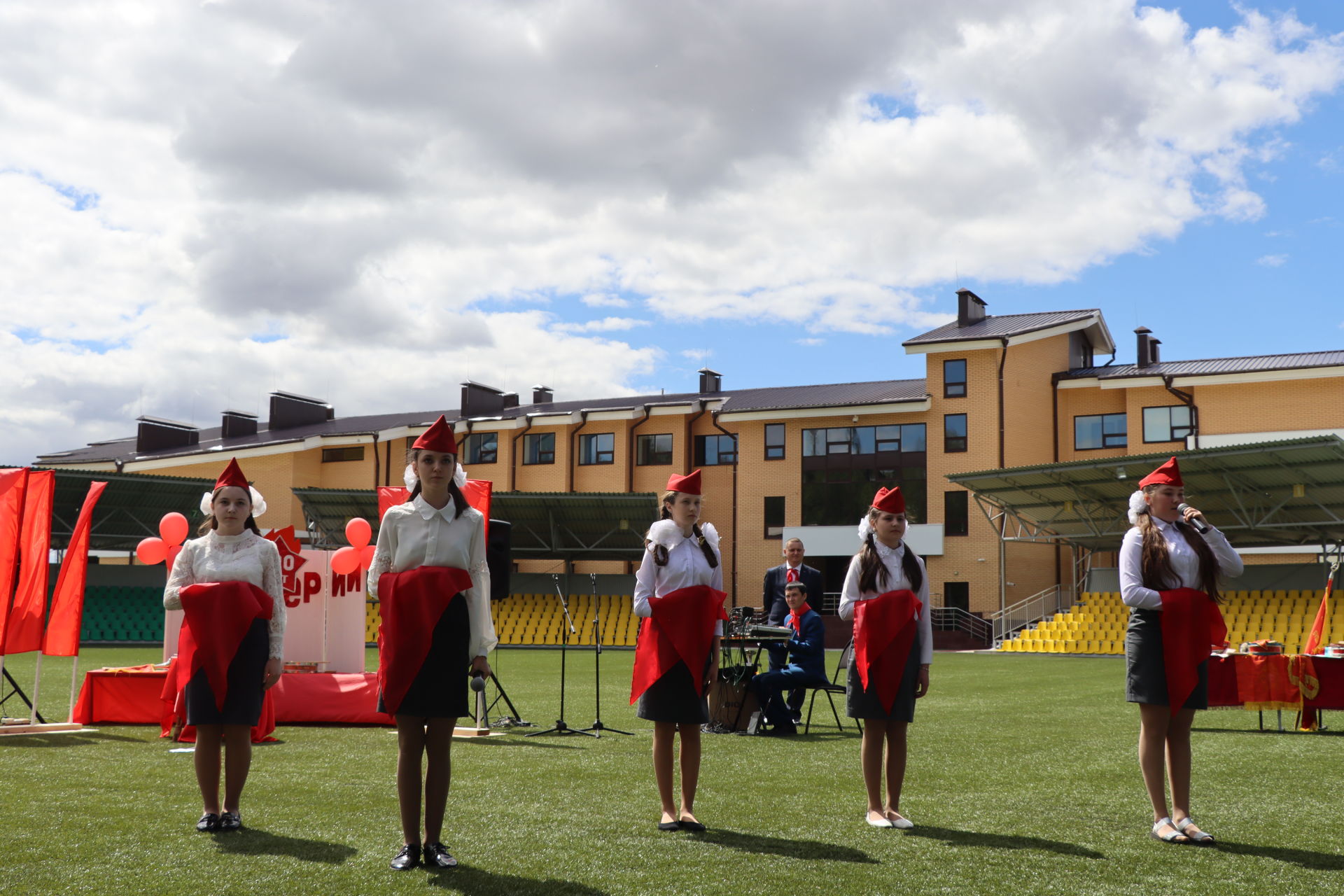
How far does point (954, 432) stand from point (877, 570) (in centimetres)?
3245

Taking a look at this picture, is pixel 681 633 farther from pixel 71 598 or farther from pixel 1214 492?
pixel 1214 492

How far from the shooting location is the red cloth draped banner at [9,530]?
964 centimetres

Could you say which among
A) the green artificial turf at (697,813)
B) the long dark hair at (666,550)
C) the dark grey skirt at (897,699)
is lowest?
the green artificial turf at (697,813)

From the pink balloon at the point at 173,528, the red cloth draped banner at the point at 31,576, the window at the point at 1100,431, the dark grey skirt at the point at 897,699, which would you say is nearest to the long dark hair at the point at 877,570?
the dark grey skirt at the point at 897,699

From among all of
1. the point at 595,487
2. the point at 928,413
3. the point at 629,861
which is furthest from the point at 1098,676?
the point at 595,487

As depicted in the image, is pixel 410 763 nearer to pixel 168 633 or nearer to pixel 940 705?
pixel 168 633

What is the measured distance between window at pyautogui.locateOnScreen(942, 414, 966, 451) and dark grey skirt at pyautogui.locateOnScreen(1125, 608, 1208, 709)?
3230 cm

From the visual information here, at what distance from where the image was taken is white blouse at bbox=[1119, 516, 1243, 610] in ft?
17.2

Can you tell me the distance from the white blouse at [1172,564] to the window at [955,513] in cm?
3192

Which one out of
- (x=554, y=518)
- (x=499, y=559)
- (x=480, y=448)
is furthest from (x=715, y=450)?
(x=499, y=559)

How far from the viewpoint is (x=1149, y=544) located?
534 centimetres

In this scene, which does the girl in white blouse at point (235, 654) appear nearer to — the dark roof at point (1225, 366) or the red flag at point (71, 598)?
the red flag at point (71, 598)

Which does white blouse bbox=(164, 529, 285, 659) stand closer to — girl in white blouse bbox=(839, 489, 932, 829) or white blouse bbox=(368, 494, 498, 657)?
white blouse bbox=(368, 494, 498, 657)

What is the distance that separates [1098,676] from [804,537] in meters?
19.5
